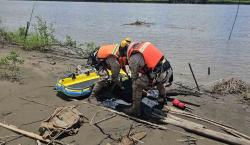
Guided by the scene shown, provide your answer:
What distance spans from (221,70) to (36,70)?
8661mm

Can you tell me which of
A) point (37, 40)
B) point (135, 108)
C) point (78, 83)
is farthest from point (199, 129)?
point (37, 40)

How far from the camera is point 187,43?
25.7 meters

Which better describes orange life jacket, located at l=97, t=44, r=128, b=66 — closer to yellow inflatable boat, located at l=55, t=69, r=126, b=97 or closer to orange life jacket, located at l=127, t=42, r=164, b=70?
orange life jacket, located at l=127, t=42, r=164, b=70

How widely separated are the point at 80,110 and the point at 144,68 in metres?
2.14

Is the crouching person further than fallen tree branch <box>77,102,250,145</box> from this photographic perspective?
Yes

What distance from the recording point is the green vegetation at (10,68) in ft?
40.9

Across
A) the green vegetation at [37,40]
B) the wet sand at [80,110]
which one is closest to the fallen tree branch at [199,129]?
the wet sand at [80,110]

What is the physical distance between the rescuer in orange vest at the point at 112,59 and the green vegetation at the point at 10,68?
373 centimetres

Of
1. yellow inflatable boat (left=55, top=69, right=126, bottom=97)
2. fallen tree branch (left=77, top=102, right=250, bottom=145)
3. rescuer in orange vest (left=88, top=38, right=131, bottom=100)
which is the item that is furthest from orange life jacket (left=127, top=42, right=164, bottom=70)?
yellow inflatable boat (left=55, top=69, right=126, bottom=97)

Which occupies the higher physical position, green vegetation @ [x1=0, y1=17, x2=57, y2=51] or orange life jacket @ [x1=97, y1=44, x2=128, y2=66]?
orange life jacket @ [x1=97, y1=44, x2=128, y2=66]

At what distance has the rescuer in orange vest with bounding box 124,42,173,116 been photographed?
28.1 feet

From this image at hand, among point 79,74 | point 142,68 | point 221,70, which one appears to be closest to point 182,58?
point 221,70

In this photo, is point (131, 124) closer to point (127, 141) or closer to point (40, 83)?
point (127, 141)

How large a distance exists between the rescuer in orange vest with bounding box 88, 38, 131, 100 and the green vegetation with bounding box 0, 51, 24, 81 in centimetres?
373
